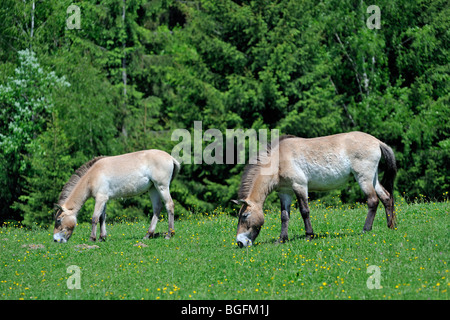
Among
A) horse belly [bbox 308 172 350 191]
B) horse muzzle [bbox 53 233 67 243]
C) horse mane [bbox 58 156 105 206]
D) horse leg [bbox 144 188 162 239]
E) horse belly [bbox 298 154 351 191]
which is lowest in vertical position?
horse muzzle [bbox 53 233 67 243]

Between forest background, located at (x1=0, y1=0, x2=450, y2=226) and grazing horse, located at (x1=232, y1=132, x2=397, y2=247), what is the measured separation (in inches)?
571

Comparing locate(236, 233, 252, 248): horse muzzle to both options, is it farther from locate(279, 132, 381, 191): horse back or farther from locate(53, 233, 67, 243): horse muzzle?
locate(53, 233, 67, 243): horse muzzle

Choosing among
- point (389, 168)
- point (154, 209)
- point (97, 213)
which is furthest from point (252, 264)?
point (97, 213)

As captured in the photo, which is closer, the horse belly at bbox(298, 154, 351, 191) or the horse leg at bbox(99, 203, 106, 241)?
the horse belly at bbox(298, 154, 351, 191)

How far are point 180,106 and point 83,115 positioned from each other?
5.09 meters

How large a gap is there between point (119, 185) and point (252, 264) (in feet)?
18.1

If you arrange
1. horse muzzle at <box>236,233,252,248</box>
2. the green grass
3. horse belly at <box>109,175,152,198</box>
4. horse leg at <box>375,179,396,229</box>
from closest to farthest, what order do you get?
→ the green grass, horse muzzle at <box>236,233,252,248</box>, horse leg at <box>375,179,396,229</box>, horse belly at <box>109,175,152,198</box>

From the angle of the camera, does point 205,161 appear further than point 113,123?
No

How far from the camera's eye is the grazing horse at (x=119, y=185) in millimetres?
14750

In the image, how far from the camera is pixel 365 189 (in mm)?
Answer: 12500

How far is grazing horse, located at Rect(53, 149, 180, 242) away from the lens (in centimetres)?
1475

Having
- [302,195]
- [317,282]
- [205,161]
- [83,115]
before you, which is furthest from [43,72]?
[317,282]

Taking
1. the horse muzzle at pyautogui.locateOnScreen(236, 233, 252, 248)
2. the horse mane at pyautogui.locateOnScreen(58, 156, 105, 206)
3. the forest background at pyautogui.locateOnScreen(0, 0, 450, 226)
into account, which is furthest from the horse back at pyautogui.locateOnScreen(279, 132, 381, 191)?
the forest background at pyautogui.locateOnScreen(0, 0, 450, 226)
